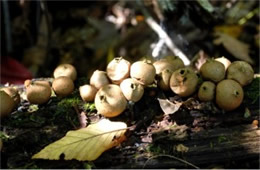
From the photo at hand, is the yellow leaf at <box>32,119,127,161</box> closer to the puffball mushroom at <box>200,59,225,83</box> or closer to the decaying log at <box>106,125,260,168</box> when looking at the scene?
the decaying log at <box>106,125,260,168</box>

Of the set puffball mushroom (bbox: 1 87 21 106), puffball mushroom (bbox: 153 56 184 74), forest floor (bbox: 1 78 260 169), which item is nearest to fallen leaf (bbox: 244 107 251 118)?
forest floor (bbox: 1 78 260 169)

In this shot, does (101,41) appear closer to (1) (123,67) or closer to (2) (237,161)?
(1) (123,67)

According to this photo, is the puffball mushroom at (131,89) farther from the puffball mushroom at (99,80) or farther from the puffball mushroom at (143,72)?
the puffball mushroom at (99,80)

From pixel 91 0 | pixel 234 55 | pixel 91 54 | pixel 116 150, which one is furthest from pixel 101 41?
pixel 116 150

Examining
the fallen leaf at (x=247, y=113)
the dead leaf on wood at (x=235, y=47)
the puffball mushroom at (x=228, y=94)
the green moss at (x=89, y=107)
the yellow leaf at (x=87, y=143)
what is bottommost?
the fallen leaf at (x=247, y=113)

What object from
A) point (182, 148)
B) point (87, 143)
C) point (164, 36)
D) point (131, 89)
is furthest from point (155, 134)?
point (164, 36)

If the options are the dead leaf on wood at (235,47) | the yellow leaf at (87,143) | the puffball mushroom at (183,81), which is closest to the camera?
the yellow leaf at (87,143)

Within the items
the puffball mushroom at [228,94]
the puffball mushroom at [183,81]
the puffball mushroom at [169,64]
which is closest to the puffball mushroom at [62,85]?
the puffball mushroom at [169,64]
